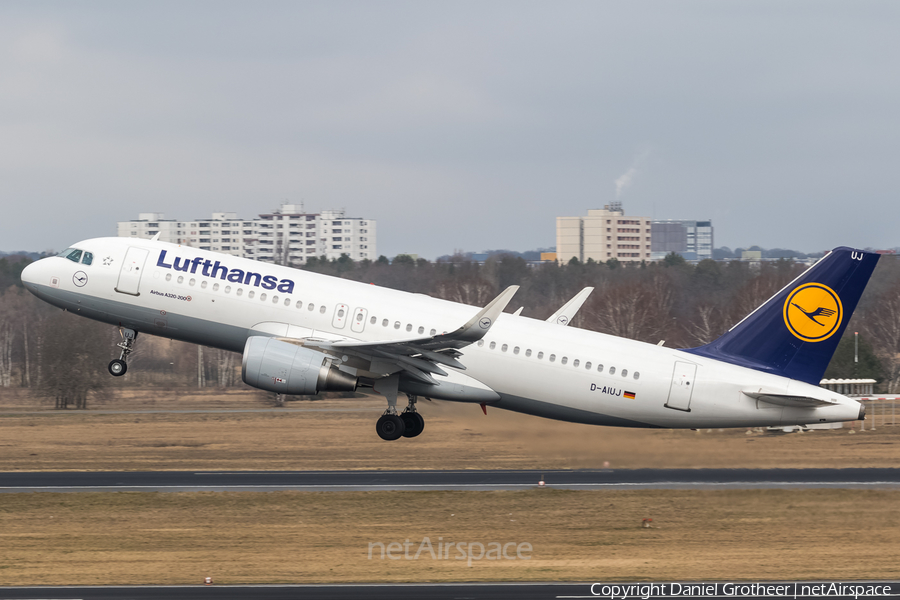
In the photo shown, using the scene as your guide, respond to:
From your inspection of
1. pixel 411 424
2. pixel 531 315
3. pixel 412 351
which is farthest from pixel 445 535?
pixel 531 315

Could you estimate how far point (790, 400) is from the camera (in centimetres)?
3222

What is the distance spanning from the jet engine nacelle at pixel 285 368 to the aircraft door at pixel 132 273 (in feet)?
16.2

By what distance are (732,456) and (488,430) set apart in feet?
30.8

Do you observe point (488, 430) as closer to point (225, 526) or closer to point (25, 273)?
point (225, 526)

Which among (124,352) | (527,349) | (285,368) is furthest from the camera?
(124,352)

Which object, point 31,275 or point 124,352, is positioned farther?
point 31,275

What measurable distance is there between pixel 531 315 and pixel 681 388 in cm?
6564

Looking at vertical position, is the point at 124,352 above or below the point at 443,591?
above

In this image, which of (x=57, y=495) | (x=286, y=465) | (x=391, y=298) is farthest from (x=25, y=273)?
(x=286, y=465)

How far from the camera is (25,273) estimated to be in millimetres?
35312

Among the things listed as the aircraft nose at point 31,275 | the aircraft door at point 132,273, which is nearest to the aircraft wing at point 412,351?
the aircraft door at point 132,273

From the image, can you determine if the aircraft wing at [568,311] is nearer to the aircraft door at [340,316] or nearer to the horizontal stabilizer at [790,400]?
the horizontal stabilizer at [790,400]

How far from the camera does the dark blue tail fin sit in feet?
106

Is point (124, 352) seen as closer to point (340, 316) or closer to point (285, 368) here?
point (285, 368)
